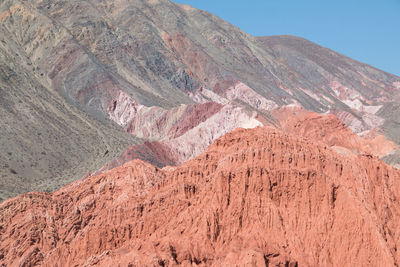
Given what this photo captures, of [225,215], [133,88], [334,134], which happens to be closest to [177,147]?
[334,134]

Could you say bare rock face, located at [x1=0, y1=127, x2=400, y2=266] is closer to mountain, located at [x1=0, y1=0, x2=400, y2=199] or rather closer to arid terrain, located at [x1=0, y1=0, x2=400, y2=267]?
arid terrain, located at [x1=0, y1=0, x2=400, y2=267]

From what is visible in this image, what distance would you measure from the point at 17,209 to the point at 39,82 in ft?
229

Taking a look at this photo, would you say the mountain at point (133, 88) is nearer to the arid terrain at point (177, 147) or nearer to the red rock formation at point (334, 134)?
the arid terrain at point (177, 147)

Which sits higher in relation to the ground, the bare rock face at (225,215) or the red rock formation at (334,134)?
the red rock formation at (334,134)

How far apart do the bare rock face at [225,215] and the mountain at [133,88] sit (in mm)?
27326

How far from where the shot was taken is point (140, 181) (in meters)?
30.9

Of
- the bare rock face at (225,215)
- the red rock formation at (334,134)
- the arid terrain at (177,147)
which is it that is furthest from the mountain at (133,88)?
the bare rock face at (225,215)

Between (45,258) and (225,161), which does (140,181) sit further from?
(45,258)

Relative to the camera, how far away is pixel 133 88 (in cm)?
10762

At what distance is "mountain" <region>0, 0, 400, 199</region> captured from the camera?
7275 centimetres

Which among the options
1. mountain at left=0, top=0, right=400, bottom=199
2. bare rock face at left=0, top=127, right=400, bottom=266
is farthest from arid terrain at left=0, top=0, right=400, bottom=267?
mountain at left=0, top=0, right=400, bottom=199

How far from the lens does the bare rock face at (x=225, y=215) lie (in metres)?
26.3

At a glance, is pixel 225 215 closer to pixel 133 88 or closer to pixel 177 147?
pixel 177 147

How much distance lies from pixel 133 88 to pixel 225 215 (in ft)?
267
